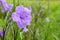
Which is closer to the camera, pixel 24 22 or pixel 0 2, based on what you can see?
pixel 24 22

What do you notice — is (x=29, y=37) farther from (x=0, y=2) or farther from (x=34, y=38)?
(x=0, y=2)

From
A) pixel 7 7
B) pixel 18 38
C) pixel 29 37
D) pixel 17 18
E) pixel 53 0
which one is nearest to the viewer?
pixel 17 18

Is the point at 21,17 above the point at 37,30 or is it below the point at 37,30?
above

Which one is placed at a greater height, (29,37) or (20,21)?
(20,21)

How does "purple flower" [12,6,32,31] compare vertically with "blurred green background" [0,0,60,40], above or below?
above

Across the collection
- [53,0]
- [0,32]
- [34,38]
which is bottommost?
[53,0]

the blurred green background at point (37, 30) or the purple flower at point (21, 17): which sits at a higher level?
the purple flower at point (21, 17)

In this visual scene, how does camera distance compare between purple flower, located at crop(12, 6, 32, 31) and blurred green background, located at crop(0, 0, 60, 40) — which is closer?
purple flower, located at crop(12, 6, 32, 31)

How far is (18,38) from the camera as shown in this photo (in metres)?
0.97

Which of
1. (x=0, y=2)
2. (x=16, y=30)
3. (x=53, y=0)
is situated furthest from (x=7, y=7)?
(x=53, y=0)

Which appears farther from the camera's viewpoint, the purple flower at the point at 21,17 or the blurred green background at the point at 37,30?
the blurred green background at the point at 37,30

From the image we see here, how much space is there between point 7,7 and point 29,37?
1.94 ft

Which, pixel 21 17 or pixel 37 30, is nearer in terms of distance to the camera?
pixel 21 17

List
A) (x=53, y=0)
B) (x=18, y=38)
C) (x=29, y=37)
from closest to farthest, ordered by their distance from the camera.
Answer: (x=18, y=38) < (x=29, y=37) < (x=53, y=0)
